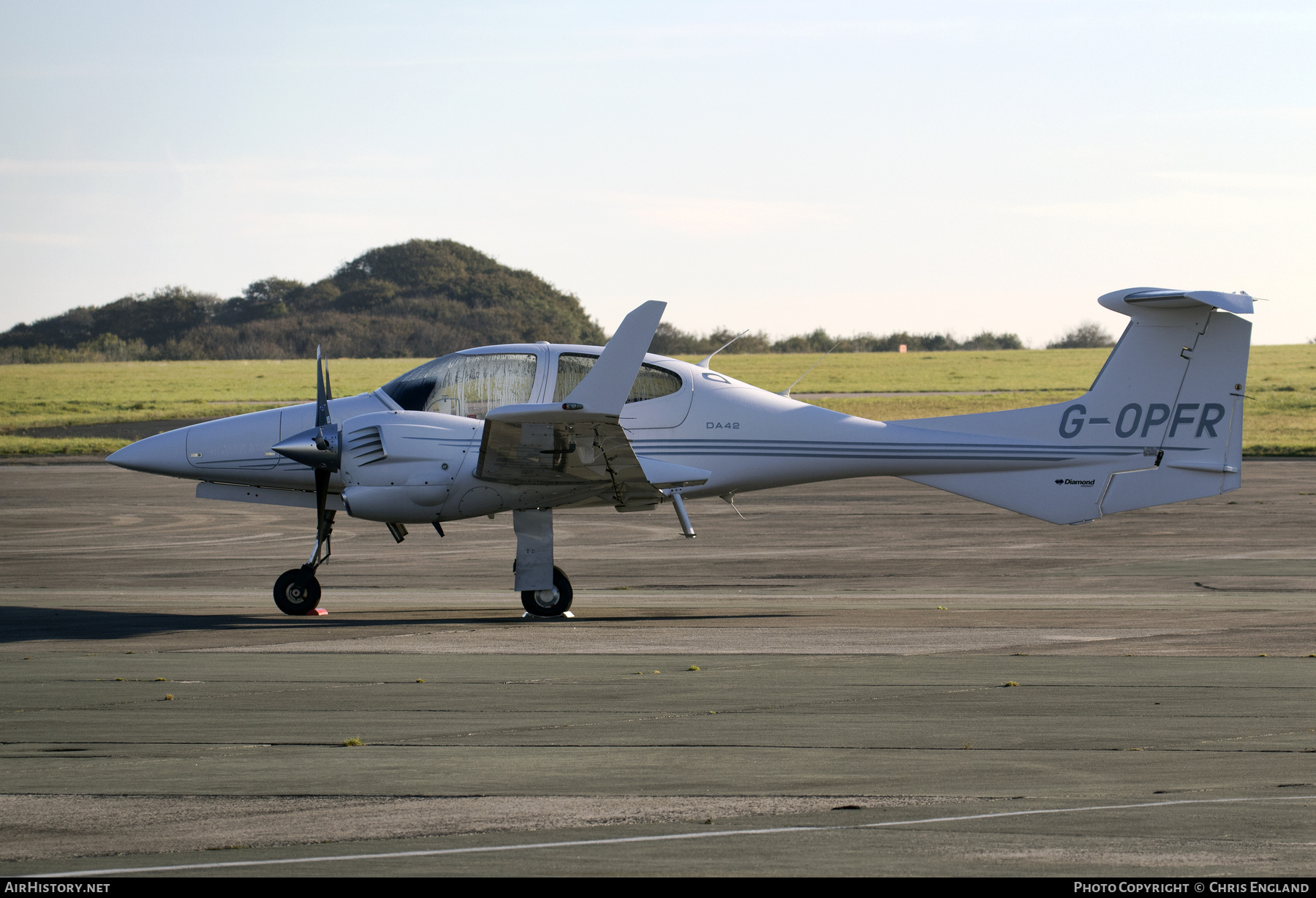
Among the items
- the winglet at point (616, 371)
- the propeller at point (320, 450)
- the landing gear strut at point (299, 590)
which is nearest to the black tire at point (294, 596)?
the landing gear strut at point (299, 590)

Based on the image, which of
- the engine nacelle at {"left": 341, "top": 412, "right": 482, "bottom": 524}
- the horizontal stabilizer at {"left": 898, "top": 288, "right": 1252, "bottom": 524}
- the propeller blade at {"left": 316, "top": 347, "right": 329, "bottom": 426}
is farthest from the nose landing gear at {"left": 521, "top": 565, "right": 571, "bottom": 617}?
the horizontal stabilizer at {"left": 898, "top": 288, "right": 1252, "bottom": 524}

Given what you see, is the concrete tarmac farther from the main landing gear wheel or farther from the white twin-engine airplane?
the white twin-engine airplane

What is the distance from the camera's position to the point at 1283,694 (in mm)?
9266

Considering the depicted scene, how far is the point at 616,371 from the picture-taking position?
12.2 meters

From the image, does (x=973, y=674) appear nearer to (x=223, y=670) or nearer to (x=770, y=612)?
(x=770, y=612)

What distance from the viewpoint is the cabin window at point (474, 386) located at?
14.1 metres

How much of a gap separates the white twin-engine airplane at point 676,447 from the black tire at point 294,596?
0.7 inches

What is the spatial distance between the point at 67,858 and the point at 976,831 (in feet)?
13.4

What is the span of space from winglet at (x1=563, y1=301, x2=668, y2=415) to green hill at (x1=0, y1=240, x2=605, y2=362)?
93554mm

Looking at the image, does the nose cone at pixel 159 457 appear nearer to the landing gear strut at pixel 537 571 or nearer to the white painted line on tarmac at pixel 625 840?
the landing gear strut at pixel 537 571

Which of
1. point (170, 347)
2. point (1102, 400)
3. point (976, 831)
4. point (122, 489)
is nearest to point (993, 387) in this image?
point (122, 489)

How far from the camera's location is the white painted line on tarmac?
5.23 meters
